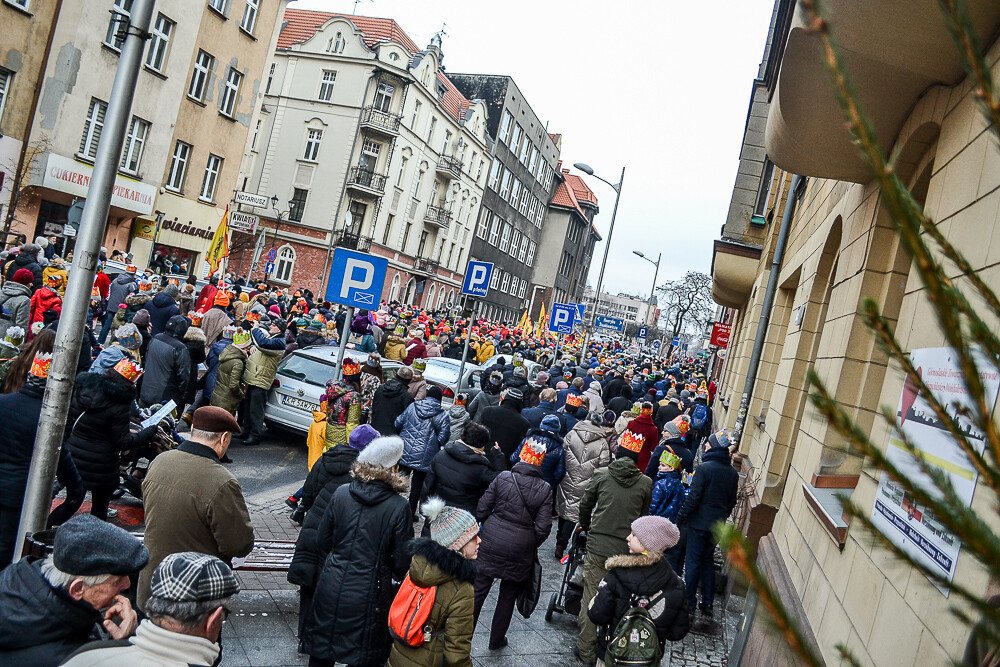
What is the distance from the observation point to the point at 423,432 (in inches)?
334

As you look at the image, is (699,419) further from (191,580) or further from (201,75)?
(201,75)

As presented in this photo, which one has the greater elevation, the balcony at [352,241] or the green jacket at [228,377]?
the balcony at [352,241]

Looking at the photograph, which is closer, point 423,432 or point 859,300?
point 859,300

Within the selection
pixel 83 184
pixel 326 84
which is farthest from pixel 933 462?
pixel 326 84

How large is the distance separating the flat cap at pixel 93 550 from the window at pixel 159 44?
24852mm

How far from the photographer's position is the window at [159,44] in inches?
963

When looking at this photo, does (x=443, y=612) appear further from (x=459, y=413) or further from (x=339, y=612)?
(x=459, y=413)

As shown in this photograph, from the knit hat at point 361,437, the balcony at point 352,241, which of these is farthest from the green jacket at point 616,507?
the balcony at point 352,241

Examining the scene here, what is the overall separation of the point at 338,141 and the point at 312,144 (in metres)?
1.78

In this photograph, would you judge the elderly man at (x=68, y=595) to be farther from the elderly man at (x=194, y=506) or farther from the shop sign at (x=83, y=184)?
the shop sign at (x=83, y=184)

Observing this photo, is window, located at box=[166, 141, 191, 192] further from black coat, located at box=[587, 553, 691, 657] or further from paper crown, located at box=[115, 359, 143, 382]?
black coat, located at box=[587, 553, 691, 657]

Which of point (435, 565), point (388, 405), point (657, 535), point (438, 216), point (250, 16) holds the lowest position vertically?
point (435, 565)

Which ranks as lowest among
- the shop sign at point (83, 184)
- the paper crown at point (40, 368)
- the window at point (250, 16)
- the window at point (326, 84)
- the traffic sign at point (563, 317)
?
the paper crown at point (40, 368)

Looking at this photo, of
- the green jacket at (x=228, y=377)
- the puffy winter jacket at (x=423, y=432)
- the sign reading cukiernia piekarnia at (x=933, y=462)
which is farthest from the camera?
the green jacket at (x=228, y=377)
